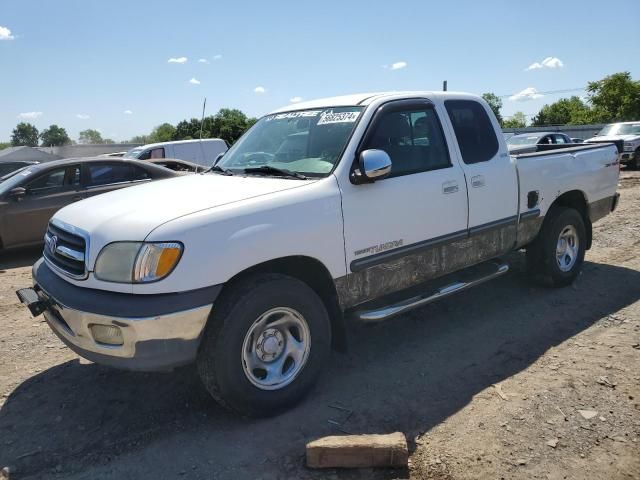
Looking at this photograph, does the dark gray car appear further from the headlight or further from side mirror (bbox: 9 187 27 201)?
the headlight

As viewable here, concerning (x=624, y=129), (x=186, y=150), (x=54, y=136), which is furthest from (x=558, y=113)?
(x=54, y=136)

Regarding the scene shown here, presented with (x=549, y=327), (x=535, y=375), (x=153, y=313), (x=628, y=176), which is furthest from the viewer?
(x=628, y=176)

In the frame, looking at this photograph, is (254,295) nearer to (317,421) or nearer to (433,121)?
(317,421)

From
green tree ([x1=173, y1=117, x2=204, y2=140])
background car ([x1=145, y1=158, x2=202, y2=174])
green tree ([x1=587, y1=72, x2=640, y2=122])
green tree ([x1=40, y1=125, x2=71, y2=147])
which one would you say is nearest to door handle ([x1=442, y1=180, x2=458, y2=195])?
background car ([x1=145, y1=158, x2=202, y2=174])

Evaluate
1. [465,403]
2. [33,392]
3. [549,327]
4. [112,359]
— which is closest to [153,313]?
[112,359]

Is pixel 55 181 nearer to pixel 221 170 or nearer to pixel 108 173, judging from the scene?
pixel 108 173

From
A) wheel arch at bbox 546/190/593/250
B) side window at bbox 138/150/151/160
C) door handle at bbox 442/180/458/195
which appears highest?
side window at bbox 138/150/151/160

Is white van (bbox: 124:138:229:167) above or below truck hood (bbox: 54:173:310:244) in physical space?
above

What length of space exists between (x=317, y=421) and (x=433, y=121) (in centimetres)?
255

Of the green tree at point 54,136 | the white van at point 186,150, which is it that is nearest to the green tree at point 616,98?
the white van at point 186,150

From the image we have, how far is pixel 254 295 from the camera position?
311cm

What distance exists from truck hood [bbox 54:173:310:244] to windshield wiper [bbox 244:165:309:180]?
9cm

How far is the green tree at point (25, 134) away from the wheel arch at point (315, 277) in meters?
108

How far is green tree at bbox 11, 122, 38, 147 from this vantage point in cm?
9701
